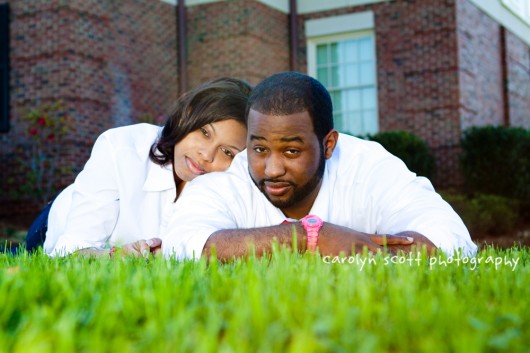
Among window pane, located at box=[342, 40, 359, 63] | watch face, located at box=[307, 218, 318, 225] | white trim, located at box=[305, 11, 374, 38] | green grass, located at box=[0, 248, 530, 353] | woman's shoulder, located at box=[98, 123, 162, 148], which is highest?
white trim, located at box=[305, 11, 374, 38]

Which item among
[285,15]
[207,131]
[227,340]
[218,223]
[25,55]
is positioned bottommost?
[227,340]

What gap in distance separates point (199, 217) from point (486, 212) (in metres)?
9.00

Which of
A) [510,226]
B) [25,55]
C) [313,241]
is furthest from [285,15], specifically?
[313,241]

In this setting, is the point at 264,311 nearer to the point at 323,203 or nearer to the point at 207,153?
the point at 323,203

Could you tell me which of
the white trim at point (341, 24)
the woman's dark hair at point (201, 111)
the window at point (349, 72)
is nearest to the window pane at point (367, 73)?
the window at point (349, 72)

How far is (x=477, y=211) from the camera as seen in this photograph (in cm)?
1133

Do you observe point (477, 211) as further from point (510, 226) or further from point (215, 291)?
point (215, 291)

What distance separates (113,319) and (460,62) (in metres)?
13.5

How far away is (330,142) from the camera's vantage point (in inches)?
148

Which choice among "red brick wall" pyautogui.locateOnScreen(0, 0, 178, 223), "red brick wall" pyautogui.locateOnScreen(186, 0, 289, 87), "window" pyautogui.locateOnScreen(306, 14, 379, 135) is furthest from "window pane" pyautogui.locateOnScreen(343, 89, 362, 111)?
"red brick wall" pyautogui.locateOnScreen(0, 0, 178, 223)

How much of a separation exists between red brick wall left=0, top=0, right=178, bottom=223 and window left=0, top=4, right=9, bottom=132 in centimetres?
11

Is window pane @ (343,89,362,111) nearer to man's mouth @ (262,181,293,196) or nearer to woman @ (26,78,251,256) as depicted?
woman @ (26,78,251,256)

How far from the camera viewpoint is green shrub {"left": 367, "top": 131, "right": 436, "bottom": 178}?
12.8m

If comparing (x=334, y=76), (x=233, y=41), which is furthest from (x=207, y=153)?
(x=334, y=76)
